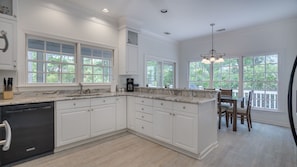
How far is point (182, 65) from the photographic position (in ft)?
21.5

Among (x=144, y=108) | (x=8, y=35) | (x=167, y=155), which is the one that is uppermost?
(x=8, y=35)

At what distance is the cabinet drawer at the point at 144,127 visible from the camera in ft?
10.5

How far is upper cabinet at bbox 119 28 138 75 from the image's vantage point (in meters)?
4.18

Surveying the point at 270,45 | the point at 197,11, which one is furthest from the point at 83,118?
the point at 270,45

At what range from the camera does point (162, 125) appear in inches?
117

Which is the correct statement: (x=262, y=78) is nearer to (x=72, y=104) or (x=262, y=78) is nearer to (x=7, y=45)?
(x=72, y=104)

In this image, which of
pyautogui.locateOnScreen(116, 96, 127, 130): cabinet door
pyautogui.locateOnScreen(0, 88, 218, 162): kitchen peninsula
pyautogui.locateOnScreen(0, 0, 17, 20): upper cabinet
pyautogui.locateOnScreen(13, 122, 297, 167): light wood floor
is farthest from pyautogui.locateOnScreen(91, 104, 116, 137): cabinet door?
pyautogui.locateOnScreen(0, 0, 17, 20): upper cabinet

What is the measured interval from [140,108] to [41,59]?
2254mm

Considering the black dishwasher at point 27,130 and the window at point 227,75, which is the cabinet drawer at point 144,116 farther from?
the window at point 227,75

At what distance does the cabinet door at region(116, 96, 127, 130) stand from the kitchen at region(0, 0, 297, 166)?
71 cm

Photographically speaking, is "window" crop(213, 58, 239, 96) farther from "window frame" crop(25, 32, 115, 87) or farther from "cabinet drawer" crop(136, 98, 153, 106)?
"window frame" crop(25, 32, 115, 87)

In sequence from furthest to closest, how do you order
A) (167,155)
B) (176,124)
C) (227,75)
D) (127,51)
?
(227,75), (127,51), (176,124), (167,155)

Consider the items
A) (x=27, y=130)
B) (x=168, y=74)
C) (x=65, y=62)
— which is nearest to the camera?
(x=27, y=130)

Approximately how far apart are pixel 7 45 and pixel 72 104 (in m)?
1.37
